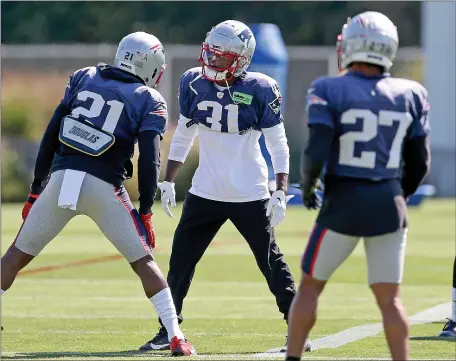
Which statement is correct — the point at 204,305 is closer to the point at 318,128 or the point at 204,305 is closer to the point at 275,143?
the point at 275,143

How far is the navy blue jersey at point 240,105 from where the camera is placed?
7484mm

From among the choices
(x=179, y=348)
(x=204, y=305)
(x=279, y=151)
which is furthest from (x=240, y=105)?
(x=204, y=305)

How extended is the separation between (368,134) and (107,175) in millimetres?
1746

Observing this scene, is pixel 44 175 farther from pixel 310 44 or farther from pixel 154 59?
pixel 310 44

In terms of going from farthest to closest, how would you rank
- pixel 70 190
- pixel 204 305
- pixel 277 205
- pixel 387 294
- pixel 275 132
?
pixel 204 305 → pixel 275 132 → pixel 277 205 → pixel 70 190 → pixel 387 294

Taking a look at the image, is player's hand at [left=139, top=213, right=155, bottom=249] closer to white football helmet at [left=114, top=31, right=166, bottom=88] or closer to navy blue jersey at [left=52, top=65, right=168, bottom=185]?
navy blue jersey at [left=52, top=65, right=168, bottom=185]

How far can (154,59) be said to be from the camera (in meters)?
7.23

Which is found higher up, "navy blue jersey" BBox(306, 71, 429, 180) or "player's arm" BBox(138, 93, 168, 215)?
"navy blue jersey" BBox(306, 71, 429, 180)

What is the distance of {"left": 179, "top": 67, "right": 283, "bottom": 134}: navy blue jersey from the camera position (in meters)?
7.48

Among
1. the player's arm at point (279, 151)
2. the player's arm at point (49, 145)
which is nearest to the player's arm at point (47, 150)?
Result: the player's arm at point (49, 145)

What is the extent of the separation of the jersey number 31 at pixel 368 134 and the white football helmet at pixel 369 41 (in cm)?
27

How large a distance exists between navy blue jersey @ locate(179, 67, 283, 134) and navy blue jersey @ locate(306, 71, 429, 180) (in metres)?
1.57

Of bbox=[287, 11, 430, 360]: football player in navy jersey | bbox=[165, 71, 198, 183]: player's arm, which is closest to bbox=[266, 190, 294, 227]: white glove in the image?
bbox=[165, 71, 198, 183]: player's arm

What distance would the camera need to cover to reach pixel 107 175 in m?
7.01
